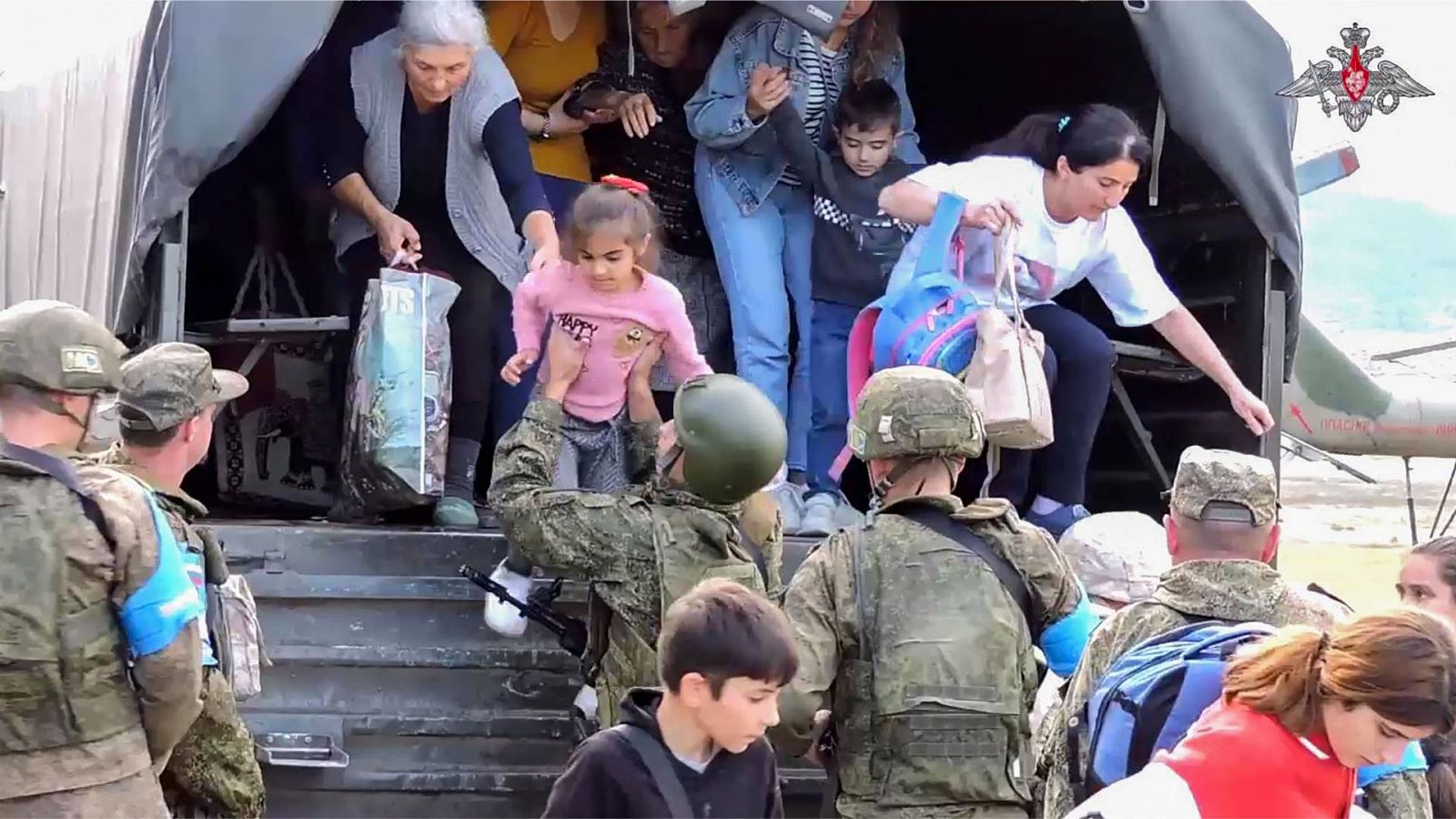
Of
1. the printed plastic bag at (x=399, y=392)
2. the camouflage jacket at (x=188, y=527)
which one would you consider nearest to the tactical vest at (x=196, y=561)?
the camouflage jacket at (x=188, y=527)

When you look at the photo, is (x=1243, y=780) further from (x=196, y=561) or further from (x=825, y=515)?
(x=825, y=515)

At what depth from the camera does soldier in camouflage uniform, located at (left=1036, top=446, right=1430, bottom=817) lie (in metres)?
3.13

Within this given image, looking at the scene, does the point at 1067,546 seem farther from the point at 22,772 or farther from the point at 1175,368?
the point at 22,772

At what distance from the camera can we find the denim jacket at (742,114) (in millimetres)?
5488

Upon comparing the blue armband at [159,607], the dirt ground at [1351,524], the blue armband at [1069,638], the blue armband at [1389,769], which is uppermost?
the blue armband at [159,607]

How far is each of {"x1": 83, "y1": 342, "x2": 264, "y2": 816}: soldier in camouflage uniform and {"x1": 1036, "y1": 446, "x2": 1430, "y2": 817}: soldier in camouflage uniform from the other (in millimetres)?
1532

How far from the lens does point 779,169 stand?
18.4ft

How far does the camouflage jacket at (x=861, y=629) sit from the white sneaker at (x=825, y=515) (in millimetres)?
1530

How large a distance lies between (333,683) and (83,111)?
11.1ft

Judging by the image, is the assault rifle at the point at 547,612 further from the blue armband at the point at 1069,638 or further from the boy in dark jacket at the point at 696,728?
the boy in dark jacket at the point at 696,728

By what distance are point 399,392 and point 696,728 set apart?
2307 mm

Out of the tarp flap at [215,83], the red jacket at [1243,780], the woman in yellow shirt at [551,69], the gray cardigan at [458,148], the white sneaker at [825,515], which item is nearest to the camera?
the red jacket at [1243,780]

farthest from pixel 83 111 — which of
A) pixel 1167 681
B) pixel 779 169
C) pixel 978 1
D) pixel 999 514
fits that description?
pixel 1167 681

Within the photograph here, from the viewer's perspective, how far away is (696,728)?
9.06 ft
